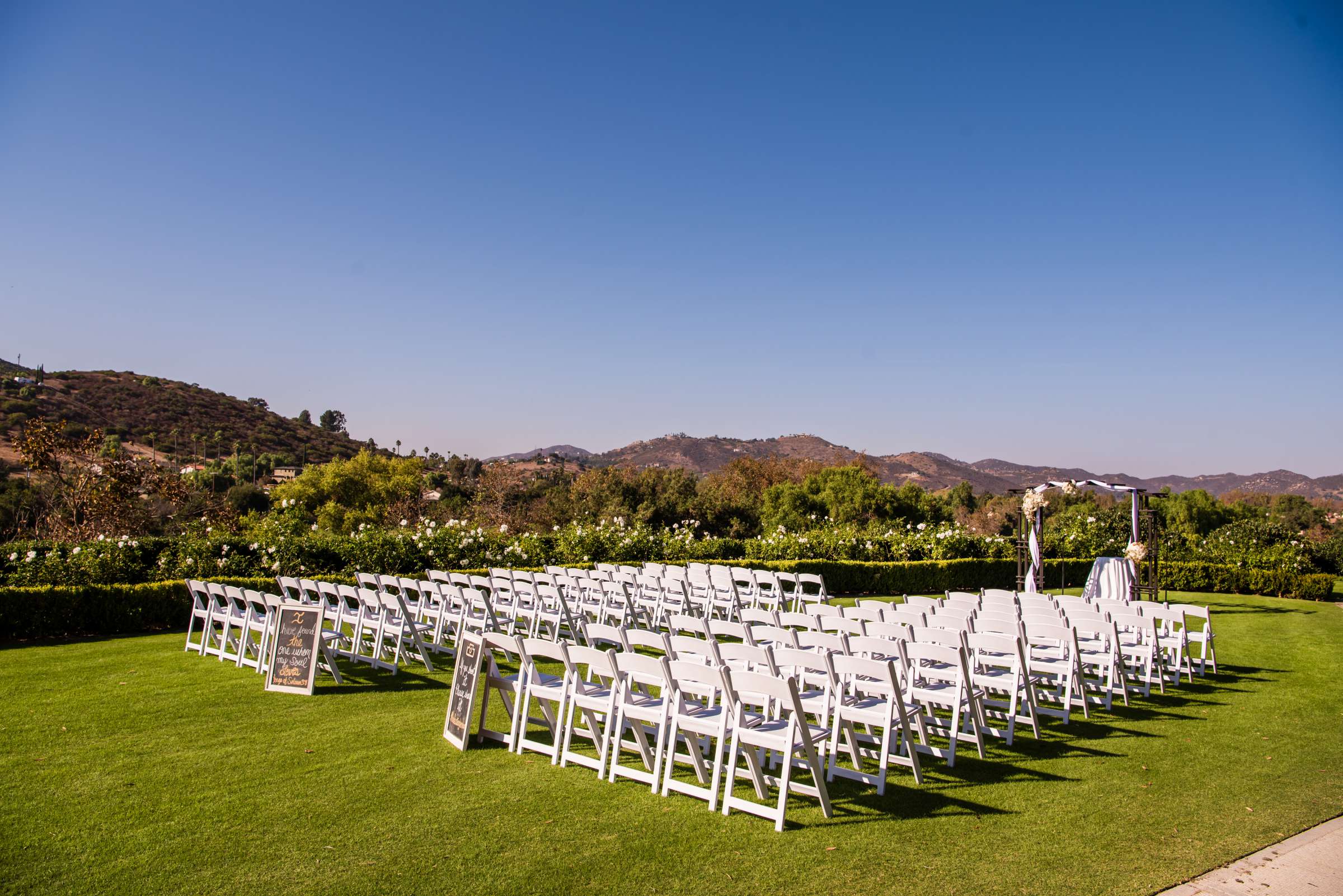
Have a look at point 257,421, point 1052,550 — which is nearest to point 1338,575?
point 1052,550

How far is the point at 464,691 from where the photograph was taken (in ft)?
18.4

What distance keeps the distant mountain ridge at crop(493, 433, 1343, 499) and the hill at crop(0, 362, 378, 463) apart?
24881 mm

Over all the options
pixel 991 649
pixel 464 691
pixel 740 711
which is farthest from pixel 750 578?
pixel 740 711

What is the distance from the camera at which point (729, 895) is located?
346 cm

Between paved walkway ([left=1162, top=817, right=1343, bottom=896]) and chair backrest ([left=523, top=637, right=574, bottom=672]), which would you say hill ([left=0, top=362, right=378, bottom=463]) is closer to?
chair backrest ([left=523, top=637, right=574, bottom=672])

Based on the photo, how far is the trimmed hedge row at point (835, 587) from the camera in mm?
9805

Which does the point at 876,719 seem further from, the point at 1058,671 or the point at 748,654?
the point at 1058,671

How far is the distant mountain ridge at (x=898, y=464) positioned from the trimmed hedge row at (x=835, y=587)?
58.2m

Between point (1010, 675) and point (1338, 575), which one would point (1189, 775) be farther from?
point (1338, 575)

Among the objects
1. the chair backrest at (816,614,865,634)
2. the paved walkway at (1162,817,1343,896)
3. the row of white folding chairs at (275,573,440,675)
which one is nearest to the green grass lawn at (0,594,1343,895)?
the paved walkway at (1162,817,1343,896)

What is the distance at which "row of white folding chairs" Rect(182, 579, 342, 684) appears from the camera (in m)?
7.50

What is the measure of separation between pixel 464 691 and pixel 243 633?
10.8ft

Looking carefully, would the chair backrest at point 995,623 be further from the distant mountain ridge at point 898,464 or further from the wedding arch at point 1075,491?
the distant mountain ridge at point 898,464

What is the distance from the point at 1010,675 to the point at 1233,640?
8.02 metres
